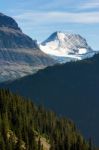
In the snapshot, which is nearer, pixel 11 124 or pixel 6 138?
pixel 6 138

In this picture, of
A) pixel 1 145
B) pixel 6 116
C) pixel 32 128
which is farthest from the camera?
pixel 32 128

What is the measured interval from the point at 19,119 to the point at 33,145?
22.9 meters

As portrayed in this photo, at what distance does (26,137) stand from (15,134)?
11.5ft

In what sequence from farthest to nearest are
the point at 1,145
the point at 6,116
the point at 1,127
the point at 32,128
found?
the point at 32,128
the point at 6,116
the point at 1,127
the point at 1,145

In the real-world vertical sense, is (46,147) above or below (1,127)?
below

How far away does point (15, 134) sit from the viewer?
171 m

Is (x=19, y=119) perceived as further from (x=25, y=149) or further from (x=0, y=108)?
(x=25, y=149)

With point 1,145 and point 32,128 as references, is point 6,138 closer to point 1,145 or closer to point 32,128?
point 1,145

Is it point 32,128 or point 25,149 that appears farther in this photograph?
point 32,128

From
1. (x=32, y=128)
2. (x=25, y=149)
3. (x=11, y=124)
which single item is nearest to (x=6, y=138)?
(x=25, y=149)

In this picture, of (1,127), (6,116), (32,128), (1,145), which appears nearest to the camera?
(1,145)

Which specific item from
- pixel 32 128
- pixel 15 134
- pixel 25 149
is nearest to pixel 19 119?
pixel 32 128

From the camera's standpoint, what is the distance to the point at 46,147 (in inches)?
7274

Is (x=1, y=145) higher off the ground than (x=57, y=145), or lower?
higher
